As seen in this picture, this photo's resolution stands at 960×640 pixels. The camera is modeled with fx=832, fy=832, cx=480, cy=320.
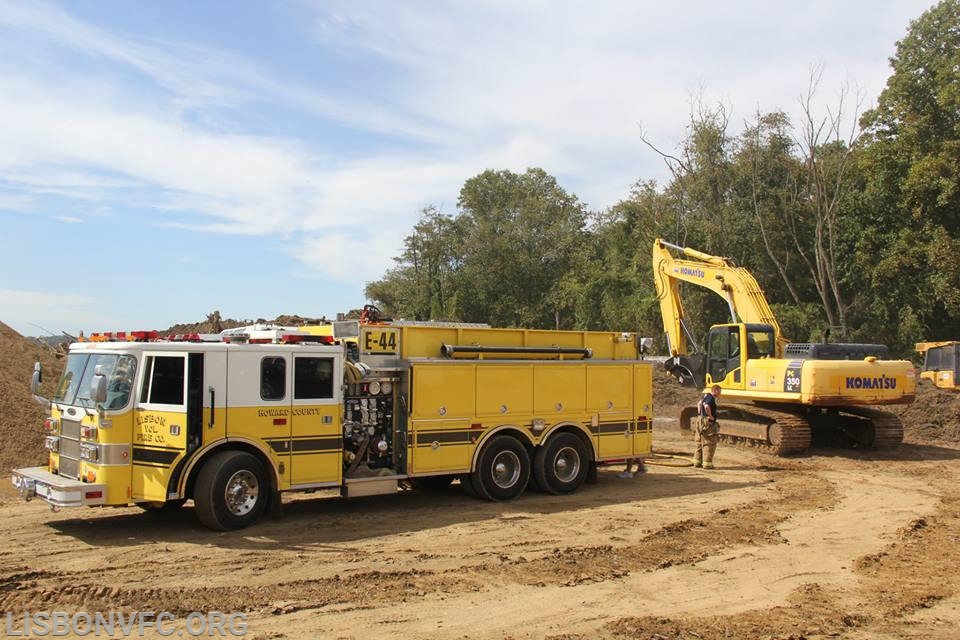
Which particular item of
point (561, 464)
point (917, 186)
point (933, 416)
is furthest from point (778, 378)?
point (917, 186)

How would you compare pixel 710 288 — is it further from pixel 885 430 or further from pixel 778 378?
pixel 885 430

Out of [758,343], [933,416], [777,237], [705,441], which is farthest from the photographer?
[777,237]

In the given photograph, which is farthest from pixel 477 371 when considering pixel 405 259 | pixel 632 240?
pixel 405 259

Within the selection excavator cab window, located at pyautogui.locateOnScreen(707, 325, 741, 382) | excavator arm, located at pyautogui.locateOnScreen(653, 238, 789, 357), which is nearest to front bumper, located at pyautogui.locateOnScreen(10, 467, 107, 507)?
excavator cab window, located at pyautogui.locateOnScreen(707, 325, 741, 382)

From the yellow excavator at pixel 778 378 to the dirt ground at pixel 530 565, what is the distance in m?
4.40

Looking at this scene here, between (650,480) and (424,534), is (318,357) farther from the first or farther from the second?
(650,480)

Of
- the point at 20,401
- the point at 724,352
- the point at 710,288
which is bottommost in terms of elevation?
the point at 20,401

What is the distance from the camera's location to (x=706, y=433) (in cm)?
1698

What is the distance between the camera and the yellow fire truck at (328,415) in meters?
10.1

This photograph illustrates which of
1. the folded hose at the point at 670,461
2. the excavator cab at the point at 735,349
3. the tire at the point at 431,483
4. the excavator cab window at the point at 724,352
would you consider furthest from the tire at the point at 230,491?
the excavator cab window at the point at 724,352

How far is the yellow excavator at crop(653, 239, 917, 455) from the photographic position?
18578 mm

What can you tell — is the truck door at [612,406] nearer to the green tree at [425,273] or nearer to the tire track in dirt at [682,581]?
the tire track in dirt at [682,581]

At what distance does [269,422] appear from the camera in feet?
35.3

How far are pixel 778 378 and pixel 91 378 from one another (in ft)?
48.3
